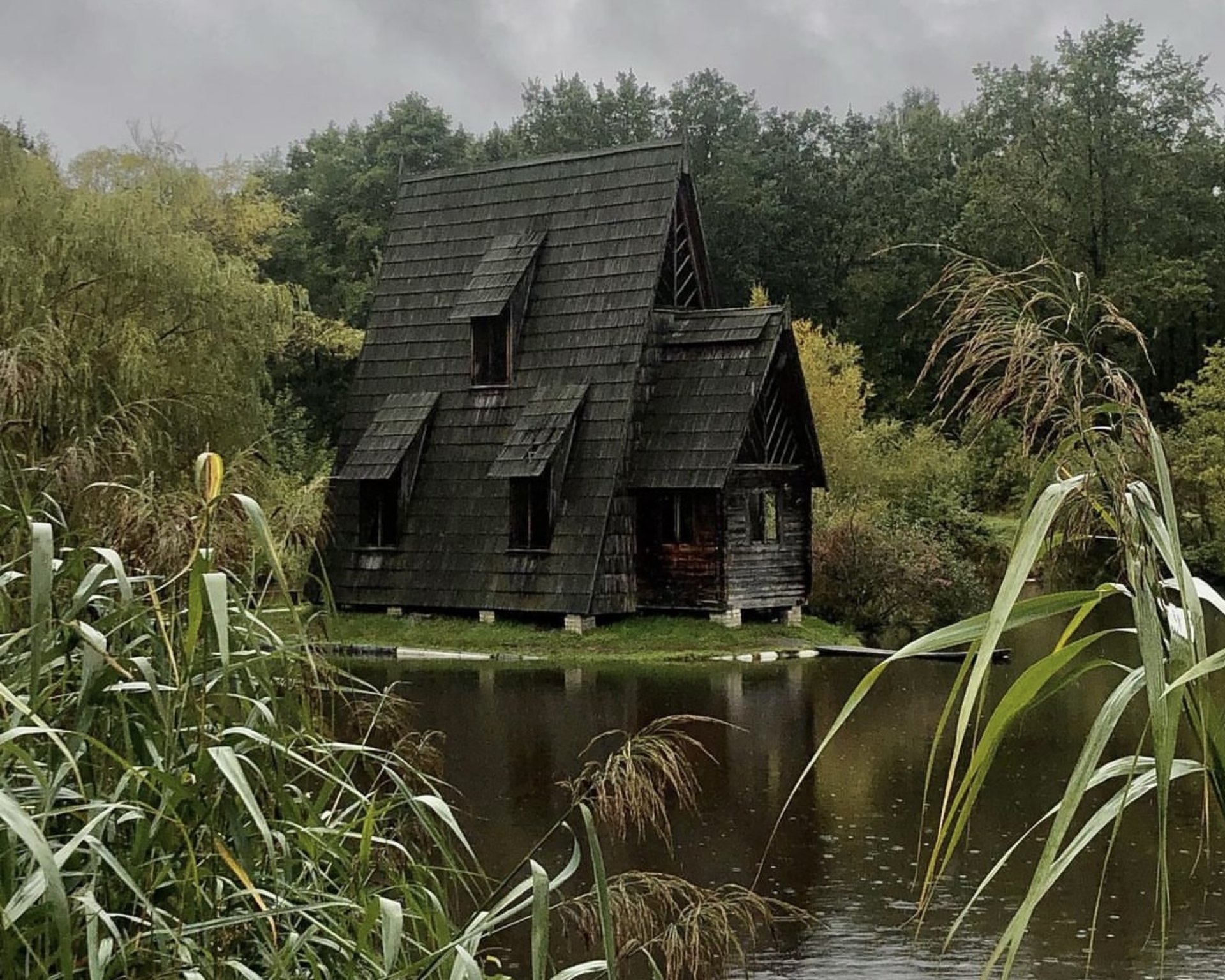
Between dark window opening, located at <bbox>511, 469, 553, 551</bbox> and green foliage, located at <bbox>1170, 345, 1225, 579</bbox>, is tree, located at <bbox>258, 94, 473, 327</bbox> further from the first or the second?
green foliage, located at <bbox>1170, 345, 1225, 579</bbox>

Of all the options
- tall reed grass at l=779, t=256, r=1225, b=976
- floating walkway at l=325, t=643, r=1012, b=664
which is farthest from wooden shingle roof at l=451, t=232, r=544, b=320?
tall reed grass at l=779, t=256, r=1225, b=976

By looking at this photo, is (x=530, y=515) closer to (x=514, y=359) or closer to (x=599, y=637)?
(x=599, y=637)

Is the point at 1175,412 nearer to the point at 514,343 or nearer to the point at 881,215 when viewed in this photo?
the point at 881,215

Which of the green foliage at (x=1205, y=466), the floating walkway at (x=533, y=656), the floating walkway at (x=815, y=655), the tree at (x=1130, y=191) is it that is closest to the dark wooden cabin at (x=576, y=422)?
the floating walkway at (x=533, y=656)

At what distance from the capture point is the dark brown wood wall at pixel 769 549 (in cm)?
1909

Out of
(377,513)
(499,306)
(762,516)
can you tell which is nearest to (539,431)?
(499,306)

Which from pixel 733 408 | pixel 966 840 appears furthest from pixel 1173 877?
pixel 733 408

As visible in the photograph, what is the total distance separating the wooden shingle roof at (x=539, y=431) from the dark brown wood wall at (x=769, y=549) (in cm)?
204

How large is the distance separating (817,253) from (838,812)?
28.9 metres

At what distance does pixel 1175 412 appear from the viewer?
107 ft

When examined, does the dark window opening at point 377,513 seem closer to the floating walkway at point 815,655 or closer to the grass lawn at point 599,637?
the grass lawn at point 599,637

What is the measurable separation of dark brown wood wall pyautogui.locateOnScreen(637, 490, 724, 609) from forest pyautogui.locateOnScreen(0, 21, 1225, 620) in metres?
2.26

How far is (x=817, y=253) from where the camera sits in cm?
3738

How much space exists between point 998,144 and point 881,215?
14.0ft
